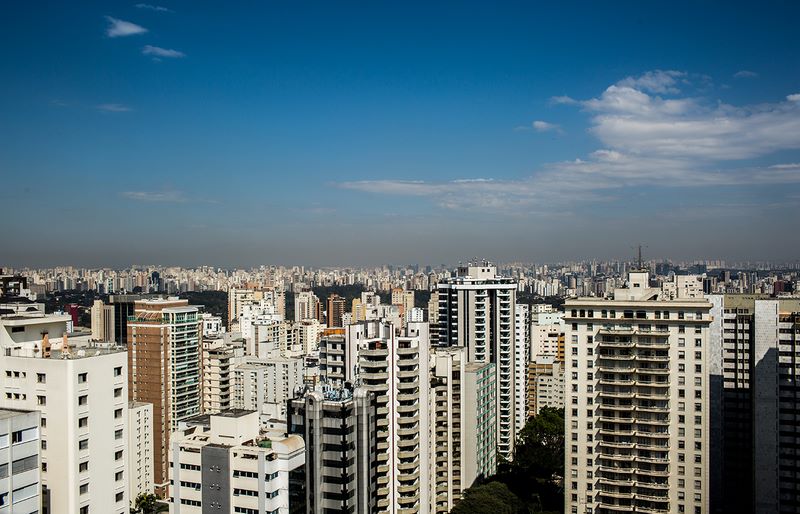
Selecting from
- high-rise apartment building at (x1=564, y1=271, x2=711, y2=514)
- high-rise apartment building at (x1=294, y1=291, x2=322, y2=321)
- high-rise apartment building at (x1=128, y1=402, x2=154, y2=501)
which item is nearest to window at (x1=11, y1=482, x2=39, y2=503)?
high-rise apartment building at (x1=564, y1=271, x2=711, y2=514)

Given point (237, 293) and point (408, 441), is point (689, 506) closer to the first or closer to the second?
point (408, 441)

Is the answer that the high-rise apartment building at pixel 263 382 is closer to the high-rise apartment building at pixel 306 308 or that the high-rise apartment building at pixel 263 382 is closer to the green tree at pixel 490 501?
the green tree at pixel 490 501

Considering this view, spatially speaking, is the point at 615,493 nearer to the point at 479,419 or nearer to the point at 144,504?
the point at 479,419

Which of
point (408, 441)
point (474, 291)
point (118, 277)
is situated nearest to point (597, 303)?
point (408, 441)

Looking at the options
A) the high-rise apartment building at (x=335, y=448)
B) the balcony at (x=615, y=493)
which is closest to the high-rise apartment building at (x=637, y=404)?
the balcony at (x=615, y=493)

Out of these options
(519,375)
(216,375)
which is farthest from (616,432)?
(216,375)

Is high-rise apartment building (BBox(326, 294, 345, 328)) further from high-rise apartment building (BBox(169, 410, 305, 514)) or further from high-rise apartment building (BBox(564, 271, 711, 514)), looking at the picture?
high-rise apartment building (BBox(169, 410, 305, 514))

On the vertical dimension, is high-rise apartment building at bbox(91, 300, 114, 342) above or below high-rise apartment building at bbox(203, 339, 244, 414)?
above
